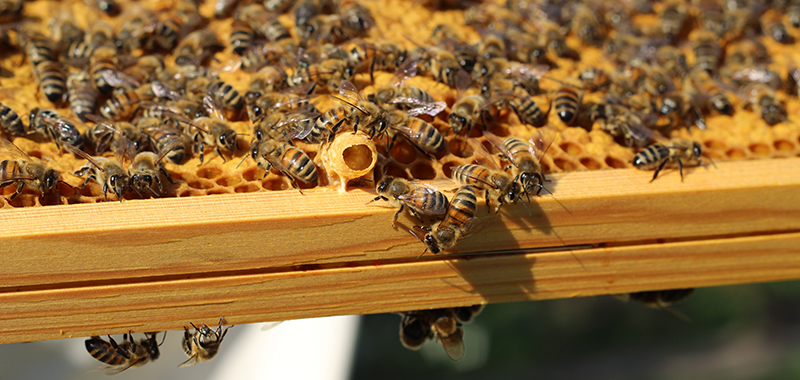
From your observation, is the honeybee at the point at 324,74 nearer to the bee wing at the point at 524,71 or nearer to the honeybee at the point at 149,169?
the honeybee at the point at 149,169

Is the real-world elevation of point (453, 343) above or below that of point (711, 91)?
below

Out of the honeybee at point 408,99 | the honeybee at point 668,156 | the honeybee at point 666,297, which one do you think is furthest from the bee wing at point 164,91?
the honeybee at point 666,297

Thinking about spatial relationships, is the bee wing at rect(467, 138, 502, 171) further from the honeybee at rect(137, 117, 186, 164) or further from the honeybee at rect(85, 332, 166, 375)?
the honeybee at rect(85, 332, 166, 375)

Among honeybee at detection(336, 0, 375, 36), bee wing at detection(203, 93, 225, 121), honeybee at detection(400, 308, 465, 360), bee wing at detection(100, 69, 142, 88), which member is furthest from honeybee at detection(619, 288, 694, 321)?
bee wing at detection(100, 69, 142, 88)

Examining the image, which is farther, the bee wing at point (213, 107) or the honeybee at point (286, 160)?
the bee wing at point (213, 107)

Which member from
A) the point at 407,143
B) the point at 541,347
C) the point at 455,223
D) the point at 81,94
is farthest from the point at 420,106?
the point at 541,347

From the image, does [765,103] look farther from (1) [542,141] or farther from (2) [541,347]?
(2) [541,347]
